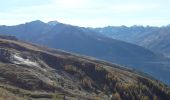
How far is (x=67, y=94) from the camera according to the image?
19412 cm

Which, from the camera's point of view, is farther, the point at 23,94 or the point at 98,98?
the point at 98,98

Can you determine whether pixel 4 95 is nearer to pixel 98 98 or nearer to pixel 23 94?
pixel 23 94

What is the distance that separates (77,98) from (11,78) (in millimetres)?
35768

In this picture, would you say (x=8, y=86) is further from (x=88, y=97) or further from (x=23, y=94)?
(x=88, y=97)

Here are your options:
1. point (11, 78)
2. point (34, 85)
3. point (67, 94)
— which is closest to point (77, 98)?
point (67, 94)

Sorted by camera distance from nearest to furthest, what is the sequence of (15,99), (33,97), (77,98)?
(15,99) < (33,97) < (77,98)

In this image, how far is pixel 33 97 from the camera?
174m

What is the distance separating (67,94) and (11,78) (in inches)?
1159

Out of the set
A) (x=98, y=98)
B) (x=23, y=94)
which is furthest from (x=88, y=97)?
(x=23, y=94)

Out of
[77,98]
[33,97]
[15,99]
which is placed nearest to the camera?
[15,99]

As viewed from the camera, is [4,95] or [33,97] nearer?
[4,95]

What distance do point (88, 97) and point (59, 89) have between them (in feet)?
49.8

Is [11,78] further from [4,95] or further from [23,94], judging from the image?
[4,95]

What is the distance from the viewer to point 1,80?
193500mm
